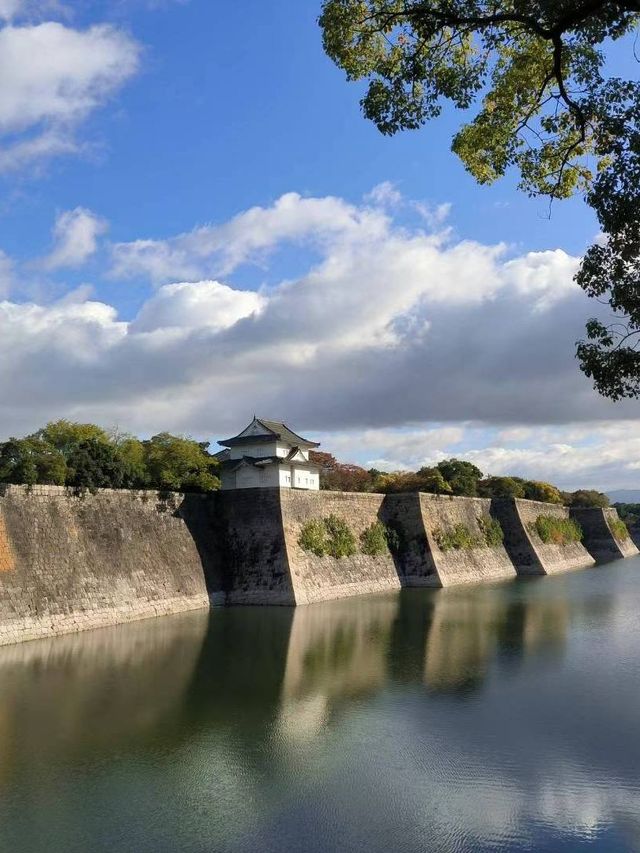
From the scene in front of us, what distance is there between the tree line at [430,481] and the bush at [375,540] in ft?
47.3

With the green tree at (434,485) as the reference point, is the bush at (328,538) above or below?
below

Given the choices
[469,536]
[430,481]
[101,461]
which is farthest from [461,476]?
[101,461]

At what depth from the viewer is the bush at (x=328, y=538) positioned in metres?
22.9

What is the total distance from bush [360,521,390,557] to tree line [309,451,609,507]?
14429 millimetres

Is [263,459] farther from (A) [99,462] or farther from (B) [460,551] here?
(A) [99,462]

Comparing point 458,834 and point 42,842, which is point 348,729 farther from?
point 42,842

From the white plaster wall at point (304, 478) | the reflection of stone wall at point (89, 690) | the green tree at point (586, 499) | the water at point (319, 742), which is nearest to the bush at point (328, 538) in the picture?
the water at point (319, 742)

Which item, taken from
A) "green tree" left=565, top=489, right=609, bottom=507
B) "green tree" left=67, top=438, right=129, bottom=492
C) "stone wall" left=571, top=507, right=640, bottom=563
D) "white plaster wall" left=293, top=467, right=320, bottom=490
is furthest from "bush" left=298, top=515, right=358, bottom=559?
"green tree" left=565, top=489, right=609, bottom=507

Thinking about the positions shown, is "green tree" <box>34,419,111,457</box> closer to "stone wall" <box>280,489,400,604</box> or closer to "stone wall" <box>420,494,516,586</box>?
"stone wall" <box>280,489,400,604</box>

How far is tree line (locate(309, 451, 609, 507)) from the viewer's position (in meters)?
44.9

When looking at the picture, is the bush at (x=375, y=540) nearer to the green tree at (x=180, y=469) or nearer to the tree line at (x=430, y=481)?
the green tree at (x=180, y=469)

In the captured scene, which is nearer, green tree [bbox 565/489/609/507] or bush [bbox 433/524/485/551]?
bush [bbox 433/524/485/551]

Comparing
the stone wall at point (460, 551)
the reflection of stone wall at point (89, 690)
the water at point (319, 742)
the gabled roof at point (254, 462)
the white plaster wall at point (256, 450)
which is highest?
the white plaster wall at point (256, 450)

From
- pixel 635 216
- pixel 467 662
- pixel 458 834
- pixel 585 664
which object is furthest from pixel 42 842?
pixel 585 664
